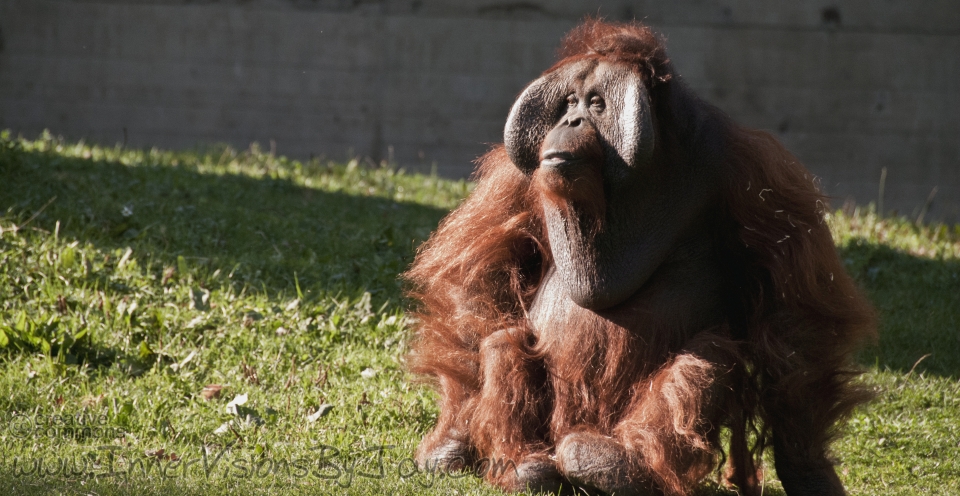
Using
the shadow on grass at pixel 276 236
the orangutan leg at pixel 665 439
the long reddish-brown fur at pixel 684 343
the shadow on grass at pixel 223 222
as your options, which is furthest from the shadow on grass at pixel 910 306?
the shadow on grass at pixel 223 222

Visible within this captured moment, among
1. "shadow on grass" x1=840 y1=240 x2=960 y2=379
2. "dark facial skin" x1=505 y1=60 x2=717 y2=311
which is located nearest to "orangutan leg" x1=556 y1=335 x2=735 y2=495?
"dark facial skin" x1=505 y1=60 x2=717 y2=311

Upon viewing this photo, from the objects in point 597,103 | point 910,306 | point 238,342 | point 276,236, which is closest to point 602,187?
point 597,103

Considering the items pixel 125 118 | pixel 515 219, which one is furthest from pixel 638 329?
pixel 125 118

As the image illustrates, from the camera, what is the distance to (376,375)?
3.67 metres

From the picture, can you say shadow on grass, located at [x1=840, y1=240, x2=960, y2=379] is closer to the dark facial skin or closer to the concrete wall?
the dark facial skin

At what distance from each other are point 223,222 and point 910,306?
3413 millimetres

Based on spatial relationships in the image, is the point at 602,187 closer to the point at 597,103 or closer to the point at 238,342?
the point at 597,103

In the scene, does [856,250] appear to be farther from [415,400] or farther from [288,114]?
[288,114]

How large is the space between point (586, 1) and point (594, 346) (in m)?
7.07

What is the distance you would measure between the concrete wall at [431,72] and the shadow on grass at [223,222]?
3.43 m

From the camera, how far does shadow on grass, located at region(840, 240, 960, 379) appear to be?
4.23 m

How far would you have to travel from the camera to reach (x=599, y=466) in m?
2.47

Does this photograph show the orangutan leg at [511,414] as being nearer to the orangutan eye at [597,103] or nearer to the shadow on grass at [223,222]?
the orangutan eye at [597,103]

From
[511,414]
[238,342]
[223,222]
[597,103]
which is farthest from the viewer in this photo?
[223,222]
